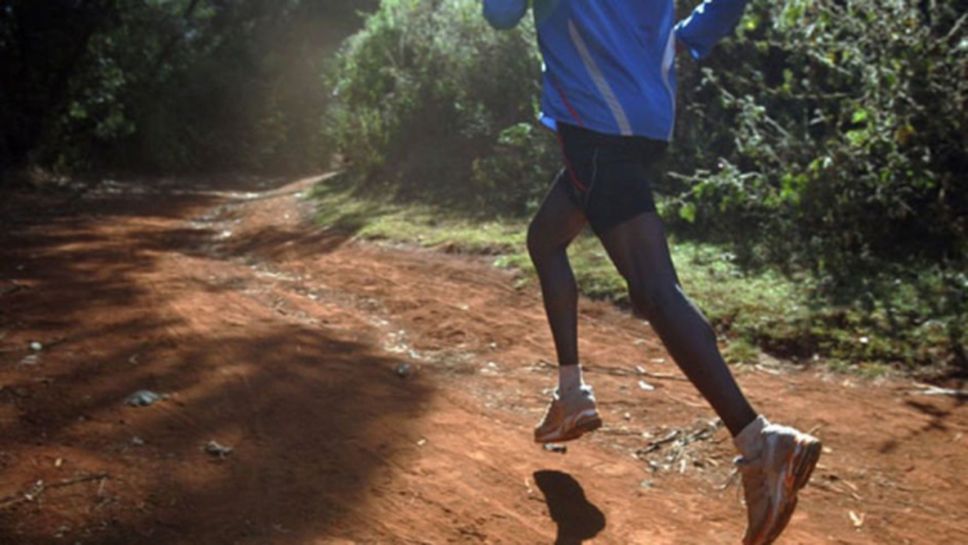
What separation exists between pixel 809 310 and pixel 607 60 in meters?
2.66

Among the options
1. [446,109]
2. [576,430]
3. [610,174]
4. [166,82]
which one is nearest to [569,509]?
[576,430]

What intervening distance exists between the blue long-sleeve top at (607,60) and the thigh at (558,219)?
0.27 m

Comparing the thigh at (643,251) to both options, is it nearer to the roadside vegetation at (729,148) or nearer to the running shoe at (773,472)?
the running shoe at (773,472)

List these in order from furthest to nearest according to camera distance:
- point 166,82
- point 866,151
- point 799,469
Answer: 1. point 166,82
2. point 866,151
3. point 799,469

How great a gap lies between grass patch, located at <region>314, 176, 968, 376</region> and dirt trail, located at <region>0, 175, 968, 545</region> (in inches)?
9.2

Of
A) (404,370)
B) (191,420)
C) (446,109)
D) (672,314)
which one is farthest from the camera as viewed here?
(446,109)

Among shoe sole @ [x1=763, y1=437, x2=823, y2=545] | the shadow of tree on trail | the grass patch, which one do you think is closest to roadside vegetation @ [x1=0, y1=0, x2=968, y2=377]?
the grass patch

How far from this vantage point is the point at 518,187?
881 cm

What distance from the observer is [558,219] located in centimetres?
295

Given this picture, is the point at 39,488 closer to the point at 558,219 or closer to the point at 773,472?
the point at 558,219

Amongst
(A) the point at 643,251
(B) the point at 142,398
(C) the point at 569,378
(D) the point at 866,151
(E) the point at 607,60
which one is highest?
(E) the point at 607,60

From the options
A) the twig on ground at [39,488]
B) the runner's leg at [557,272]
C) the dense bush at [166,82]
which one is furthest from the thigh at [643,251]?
the dense bush at [166,82]

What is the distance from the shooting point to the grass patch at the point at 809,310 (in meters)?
4.26

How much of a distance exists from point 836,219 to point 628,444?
3.03m
